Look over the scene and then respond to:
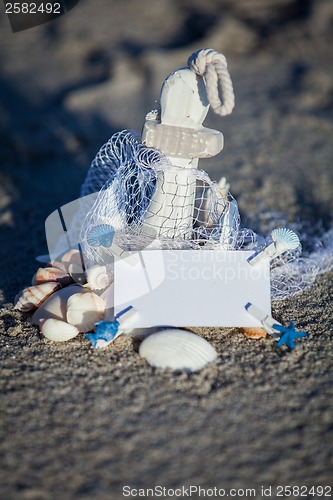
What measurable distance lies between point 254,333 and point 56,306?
3.25 ft

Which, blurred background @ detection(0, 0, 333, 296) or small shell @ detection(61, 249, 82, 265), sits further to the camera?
blurred background @ detection(0, 0, 333, 296)

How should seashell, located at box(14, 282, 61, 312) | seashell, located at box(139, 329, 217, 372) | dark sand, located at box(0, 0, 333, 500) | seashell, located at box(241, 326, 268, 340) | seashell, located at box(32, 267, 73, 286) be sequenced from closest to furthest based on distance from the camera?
dark sand, located at box(0, 0, 333, 500) < seashell, located at box(139, 329, 217, 372) < seashell, located at box(241, 326, 268, 340) < seashell, located at box(14, 282, 61, 312) < seashell, located at box(32, 267, 73, 286)

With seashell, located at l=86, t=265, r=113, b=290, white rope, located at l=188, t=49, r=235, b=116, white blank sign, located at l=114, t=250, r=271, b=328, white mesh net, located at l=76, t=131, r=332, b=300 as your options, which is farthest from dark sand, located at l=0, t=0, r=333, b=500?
white rope, located at l=188, t=49, r=235, b=116

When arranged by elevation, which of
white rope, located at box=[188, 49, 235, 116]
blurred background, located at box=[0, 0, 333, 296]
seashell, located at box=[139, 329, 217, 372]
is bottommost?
seashell, located at box=[139, 329, 217, 372]

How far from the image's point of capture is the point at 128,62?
6.09 m

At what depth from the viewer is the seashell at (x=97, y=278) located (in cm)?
246

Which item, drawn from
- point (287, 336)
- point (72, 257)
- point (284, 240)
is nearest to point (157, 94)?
point (72, 257)

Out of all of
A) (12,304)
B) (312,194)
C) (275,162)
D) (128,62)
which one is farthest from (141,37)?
(12,304)

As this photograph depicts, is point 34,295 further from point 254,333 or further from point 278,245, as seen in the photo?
point 278,245

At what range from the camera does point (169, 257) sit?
2.49 m

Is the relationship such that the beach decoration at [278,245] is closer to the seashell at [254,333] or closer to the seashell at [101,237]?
the seashell at [254,333]

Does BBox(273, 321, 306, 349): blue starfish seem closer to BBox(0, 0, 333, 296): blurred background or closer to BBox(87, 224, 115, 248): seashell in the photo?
BBox(87, 224, 115, 248): seashell

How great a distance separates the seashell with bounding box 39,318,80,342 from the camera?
7.53ft

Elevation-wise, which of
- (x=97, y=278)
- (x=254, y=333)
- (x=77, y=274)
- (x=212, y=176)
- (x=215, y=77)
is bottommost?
(x=254, y=333)
